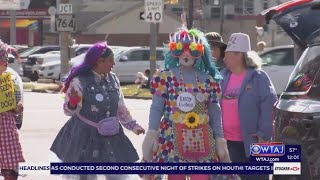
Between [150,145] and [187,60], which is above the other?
[187,60]

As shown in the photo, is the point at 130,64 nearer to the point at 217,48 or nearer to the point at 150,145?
the point at 217,48

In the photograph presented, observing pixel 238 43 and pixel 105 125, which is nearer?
pixel 105 125

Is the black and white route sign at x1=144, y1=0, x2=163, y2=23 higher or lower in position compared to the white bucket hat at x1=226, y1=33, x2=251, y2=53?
lower

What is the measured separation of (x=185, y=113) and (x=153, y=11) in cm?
1896

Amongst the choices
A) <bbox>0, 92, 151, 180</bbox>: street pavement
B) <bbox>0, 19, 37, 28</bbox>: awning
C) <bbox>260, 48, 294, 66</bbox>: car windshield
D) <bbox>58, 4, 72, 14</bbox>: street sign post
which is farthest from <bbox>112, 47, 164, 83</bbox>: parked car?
<bbox>0, 19, 37, 28</bbox>: awning

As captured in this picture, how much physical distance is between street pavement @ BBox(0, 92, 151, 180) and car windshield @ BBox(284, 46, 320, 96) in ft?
5.91

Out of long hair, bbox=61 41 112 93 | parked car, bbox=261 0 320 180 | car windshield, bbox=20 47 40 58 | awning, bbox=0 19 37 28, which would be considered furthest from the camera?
awning, bbox=0 19 37 28

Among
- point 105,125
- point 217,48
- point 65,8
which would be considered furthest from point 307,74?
point 65,8

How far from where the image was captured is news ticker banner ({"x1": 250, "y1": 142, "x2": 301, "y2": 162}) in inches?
234

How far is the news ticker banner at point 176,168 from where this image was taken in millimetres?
5977

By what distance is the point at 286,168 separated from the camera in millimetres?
6051

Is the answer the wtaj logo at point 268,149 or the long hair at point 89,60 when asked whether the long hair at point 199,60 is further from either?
the long hair at point 89,60

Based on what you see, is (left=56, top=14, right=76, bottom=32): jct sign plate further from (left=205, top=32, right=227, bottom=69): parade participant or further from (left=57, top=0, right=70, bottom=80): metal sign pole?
(left=205, top=32, right=227, bottom=69): parade participant

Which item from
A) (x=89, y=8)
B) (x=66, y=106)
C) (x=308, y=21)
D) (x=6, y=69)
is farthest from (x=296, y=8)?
(x=89, y=8)
